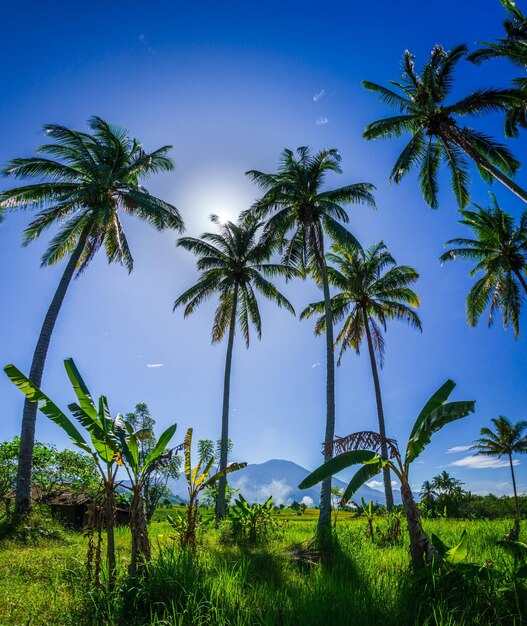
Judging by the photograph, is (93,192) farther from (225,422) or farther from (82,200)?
(225,422)

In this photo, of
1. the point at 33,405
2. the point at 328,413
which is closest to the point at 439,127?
the point at 328,413

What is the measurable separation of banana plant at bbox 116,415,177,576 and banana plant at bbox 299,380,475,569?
8.71 feet

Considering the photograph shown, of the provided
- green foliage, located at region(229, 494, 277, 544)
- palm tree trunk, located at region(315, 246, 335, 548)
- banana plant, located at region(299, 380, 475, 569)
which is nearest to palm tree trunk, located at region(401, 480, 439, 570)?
banana plant, located at region(299, 380, 475, 569)

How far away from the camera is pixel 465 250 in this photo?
69.4 feet

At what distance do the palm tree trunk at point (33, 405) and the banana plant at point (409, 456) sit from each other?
10.2 meters

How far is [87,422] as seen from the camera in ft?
20.1

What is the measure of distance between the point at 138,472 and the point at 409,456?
469 cm

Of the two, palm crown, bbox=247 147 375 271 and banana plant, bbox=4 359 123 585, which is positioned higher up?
palm crown, bbox=247 147 375 271

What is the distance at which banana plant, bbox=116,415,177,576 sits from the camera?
5480 mm

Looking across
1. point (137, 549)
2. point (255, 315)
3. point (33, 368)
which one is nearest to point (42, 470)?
point (33, 368)

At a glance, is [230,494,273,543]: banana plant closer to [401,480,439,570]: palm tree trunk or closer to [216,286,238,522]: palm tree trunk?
[216,286,238,522]: palm tree trunk

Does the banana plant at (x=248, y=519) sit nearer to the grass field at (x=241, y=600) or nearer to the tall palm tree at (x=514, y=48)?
the grass field at (x=241, y=600)

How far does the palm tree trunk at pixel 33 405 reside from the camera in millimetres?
11820

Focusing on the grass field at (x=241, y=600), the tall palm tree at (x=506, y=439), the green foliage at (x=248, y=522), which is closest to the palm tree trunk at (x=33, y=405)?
the grass field at (x=241, y=600)
